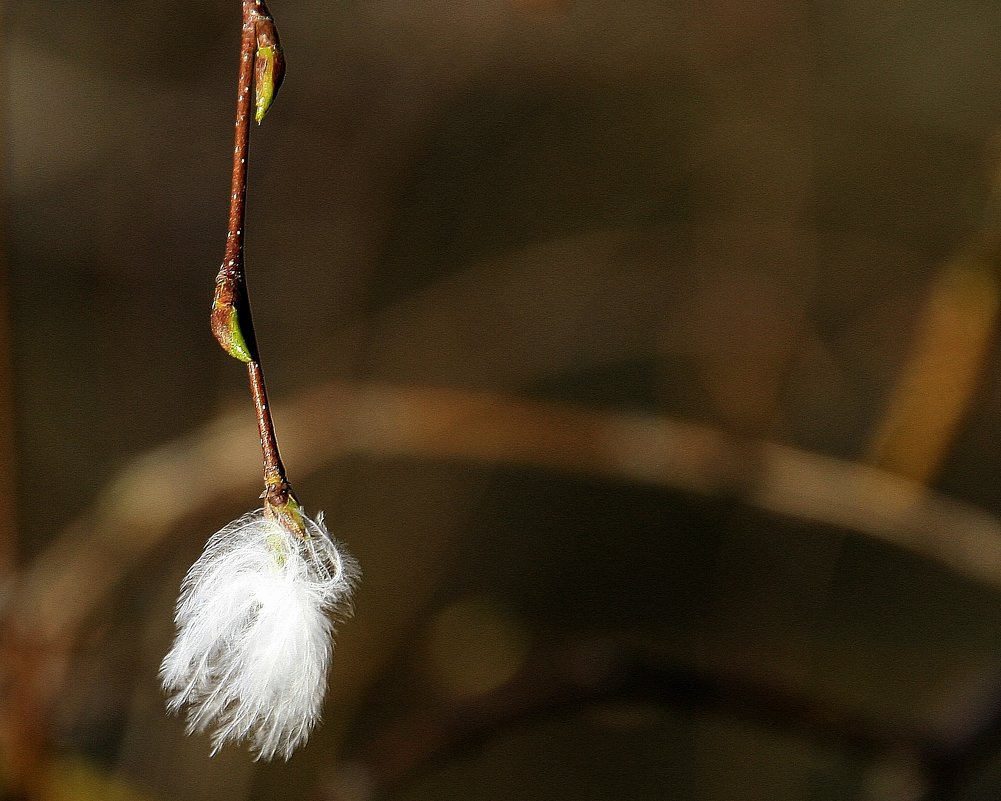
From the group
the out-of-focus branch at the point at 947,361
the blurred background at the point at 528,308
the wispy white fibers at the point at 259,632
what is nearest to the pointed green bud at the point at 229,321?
the wispy white fibers at the point at 259,632

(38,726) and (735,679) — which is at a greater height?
(735,679)

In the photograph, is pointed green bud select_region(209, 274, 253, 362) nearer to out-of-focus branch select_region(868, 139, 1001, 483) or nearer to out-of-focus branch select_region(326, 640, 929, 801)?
out-of-focus branch select_region(326, 640, 929, 801)

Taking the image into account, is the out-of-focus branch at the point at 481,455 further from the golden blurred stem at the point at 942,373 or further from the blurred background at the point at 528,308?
the blurred background at the point at 528,308

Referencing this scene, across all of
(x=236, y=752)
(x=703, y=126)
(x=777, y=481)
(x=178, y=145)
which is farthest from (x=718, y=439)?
(x=178, y=145)

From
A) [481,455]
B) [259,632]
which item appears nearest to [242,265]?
[259,632]

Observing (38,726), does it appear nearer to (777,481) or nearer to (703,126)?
(777,481)
